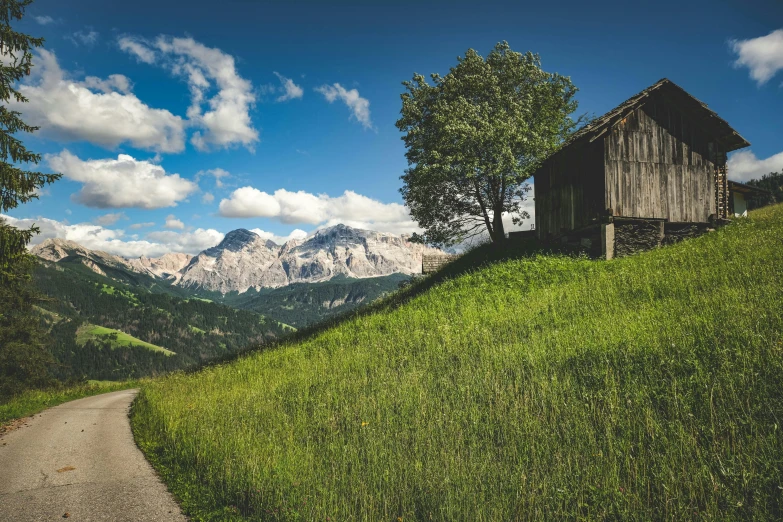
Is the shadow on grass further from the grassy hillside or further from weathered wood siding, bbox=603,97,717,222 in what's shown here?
the grassy hillside

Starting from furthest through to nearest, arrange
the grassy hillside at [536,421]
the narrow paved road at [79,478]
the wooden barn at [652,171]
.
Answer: the wooden barn at [652,171] → the narrow paved road at [79,478] → the grassy hillside at [536,421]

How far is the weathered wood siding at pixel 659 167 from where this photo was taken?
20500 mm

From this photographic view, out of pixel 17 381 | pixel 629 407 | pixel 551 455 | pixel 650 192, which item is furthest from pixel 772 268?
pixel 17 381

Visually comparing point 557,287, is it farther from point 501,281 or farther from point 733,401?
point 733,401

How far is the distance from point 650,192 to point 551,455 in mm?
19806

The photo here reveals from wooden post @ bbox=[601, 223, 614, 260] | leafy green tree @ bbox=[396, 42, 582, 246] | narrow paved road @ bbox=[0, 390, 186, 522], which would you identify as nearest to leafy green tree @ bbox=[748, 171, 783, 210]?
leafy green tree @ bbox=[396, 42, 582, 246]

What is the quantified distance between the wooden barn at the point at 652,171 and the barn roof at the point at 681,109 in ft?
0.14

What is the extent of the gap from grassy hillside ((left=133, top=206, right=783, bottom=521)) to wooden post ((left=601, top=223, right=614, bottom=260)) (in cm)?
635

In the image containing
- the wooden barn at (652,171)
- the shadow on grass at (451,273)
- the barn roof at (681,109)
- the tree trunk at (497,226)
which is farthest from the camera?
the tree trunk at (497,226)

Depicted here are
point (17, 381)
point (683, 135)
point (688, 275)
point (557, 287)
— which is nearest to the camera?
point (688, 275)

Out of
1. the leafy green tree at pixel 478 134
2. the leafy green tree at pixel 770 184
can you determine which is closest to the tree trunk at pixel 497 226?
the leafy green tree at pixel 478 134

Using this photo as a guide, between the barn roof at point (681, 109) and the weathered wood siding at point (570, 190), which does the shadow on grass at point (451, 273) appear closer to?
the weathered wood siding at point (570, 190)

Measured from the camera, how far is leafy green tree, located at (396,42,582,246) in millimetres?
23773

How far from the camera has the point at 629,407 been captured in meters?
6.39
